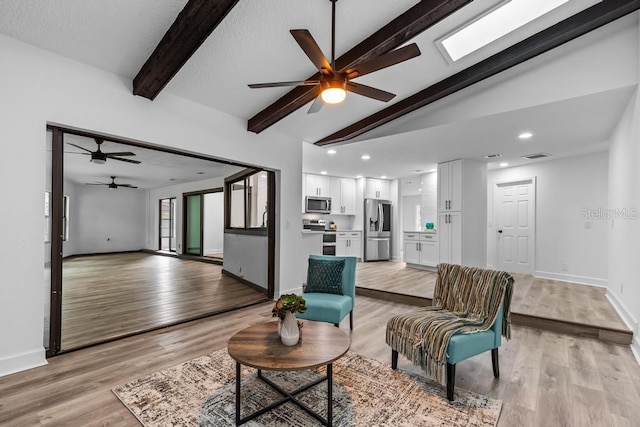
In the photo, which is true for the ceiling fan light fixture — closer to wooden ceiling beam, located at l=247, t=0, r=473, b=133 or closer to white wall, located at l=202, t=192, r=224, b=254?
wooden ceiling beam, located at l=247, t=0, r=473, b=133

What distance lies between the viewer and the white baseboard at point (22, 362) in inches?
90.4

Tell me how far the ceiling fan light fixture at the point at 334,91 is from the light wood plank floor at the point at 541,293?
3.13 m

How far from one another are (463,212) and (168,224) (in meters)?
9.29

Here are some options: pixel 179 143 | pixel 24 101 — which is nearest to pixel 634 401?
pixel 179 143

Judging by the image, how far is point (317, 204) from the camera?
25.5 feet

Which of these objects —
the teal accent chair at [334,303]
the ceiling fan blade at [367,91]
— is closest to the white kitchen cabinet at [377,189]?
the teal accent chair at [334,303]

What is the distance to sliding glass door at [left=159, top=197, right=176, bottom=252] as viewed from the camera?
10.1 m

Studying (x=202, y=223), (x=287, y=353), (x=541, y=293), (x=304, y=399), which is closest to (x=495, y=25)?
(x=287, y=353)

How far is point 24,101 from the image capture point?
7.85 feet

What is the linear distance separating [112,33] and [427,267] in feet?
21.2

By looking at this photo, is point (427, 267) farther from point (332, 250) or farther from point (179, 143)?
point (179, 143)

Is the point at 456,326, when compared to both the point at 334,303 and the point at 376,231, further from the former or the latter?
the point at 376,231

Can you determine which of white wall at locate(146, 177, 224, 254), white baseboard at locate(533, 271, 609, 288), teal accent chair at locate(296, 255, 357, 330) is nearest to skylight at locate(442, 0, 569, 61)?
teal accent chair at locate(296, 255, 357, 330)

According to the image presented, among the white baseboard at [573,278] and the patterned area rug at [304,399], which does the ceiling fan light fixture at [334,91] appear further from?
the white baseboard at [573,278]
